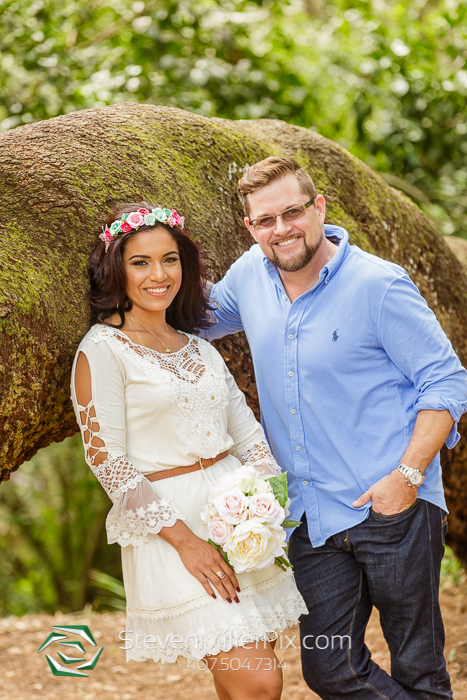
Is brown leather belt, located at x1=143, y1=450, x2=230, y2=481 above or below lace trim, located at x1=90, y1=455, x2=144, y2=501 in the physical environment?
below

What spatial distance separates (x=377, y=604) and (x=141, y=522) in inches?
43.9

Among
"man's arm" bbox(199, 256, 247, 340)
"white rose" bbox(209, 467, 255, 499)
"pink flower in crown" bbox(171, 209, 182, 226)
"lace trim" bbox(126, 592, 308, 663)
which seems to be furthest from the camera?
"man's arm" bbox(199, 256, 247, 340)

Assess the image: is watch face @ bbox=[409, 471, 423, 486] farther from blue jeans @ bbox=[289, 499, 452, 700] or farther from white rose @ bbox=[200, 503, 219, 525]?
white rose @ bbox=[200, 503, 219, 525]

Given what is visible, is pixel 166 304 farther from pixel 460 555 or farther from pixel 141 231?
pixel 460 555

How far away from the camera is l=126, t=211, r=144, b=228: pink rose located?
2.64 m

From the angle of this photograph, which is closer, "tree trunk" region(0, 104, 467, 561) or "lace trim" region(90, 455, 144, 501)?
"lace trim" region(90, 455, 144, 501)

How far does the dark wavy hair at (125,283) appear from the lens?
266 cm

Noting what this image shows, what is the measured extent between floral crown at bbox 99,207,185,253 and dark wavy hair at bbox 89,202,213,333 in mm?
16

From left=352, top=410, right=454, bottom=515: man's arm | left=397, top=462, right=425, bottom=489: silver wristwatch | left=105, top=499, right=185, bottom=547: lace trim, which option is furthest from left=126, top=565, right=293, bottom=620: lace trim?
left=397, top=462, right=425, bottom=489: silver wristwatch

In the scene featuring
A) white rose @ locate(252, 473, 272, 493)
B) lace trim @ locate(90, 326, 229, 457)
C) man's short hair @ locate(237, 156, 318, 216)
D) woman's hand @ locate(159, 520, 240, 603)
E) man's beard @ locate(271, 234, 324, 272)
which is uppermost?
man's short hair @ locate(237, 156, 318, 216)

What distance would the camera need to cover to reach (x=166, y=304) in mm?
2713

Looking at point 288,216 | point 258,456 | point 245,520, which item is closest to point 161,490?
point 245,520

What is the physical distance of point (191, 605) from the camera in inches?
96.1

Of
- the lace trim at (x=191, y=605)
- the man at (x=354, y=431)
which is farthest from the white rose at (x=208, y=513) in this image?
the man at (x=354, y=431)
